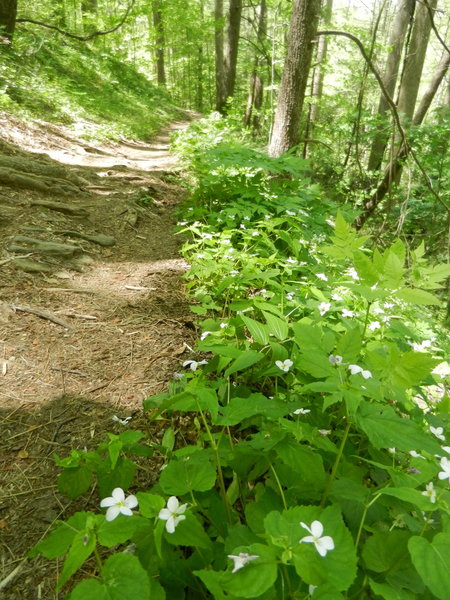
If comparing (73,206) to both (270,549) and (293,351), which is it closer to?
(293,351)

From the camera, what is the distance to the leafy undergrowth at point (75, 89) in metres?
8.75

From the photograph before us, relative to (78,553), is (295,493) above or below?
below

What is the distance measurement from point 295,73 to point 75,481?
4.90 meters

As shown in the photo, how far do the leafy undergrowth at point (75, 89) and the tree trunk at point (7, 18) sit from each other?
463 millimetres

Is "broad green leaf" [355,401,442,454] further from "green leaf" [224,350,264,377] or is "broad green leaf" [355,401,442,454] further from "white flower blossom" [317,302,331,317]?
"white flower blossom" [317,302,331,317]

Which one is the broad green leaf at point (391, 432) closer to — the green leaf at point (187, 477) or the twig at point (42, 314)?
the green leaf at point (187, 477)

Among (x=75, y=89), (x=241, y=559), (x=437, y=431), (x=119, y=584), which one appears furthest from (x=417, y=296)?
(x=75, y=89)

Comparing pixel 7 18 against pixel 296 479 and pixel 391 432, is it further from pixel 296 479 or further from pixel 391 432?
pixel 391 432

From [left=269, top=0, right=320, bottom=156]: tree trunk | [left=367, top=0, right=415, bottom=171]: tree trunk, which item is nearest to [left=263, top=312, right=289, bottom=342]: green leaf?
[left=269, top=0, right=320, bottom=156]: tree trunk

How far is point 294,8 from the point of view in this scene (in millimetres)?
4465

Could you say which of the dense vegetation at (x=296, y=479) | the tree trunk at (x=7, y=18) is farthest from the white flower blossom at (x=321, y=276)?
the tree trunk at (x=7, y=18)

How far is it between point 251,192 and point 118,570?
13.6 ft

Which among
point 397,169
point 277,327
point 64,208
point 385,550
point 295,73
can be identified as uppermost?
point 295,73

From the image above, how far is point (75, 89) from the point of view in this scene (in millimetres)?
11633
